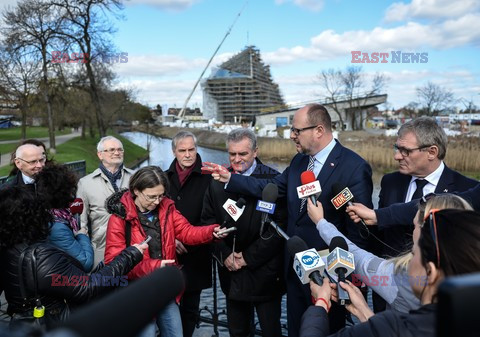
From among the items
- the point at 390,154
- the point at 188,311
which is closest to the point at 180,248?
the point at 188,311

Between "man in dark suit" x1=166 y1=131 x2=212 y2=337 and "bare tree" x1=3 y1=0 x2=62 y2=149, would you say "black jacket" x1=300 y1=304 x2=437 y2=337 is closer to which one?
"man in dark suit" x1=166 y1=131 x2=212 y2=337

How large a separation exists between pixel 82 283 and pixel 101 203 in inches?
73.9

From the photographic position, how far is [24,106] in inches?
966

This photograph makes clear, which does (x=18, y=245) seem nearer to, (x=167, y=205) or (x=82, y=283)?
(x=82, y=283)

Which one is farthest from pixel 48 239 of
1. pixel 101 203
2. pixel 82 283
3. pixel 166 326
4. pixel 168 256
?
pixel 101 203

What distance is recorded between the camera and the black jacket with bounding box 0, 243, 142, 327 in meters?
2.29

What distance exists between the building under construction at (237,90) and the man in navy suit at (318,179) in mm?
107290

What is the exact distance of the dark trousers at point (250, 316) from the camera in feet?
11.9

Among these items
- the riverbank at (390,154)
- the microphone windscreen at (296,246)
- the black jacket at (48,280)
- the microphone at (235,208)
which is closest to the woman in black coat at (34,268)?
the black jacket at (48,280)

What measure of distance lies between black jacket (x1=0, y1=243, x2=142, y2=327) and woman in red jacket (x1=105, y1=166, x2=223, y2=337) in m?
0.46

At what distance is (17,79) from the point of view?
23.4m

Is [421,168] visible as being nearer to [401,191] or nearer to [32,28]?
[401,191]

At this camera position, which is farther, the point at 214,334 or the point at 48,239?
the point at 214,334

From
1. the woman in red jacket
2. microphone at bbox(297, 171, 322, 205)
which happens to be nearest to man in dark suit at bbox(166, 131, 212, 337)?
the woman in red jacket
